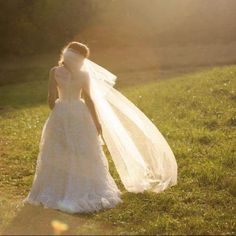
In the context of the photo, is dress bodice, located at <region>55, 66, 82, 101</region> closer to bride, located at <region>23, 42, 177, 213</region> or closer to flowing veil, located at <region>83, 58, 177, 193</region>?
bride, located at <region>23, 42, 177, 213</region>

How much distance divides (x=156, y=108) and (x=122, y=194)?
27.2ft

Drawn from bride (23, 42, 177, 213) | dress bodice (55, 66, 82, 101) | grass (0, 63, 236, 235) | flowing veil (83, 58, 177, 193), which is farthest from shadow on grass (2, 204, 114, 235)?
dress bodice (55, 66, 82, 101)

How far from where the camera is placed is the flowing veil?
9.56 meters

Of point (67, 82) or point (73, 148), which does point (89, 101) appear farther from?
point (73, 148)

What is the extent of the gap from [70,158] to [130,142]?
1.35 meters

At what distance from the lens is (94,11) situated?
37469mm

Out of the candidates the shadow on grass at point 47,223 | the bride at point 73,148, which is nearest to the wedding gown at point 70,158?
the bride at point 73,148

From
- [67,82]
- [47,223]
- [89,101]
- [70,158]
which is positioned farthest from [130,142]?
[47,223]

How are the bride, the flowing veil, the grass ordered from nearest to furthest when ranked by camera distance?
the grass, the bride, the flowing veil

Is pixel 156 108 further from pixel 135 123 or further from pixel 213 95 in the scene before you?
pixel 135 123

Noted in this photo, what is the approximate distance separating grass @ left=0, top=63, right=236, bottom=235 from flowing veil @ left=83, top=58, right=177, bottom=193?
0.29 metres

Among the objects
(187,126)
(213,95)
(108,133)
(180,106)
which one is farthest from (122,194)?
(213,95)

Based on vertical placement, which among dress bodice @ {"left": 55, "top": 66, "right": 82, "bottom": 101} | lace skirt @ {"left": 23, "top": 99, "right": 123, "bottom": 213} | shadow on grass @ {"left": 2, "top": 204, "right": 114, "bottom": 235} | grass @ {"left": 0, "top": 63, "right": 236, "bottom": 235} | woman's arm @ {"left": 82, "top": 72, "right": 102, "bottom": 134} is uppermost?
dress bodice @ {"left": 55, "top": 66, "right": 82, "bottom": 101}

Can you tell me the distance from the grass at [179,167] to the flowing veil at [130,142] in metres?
0.29
